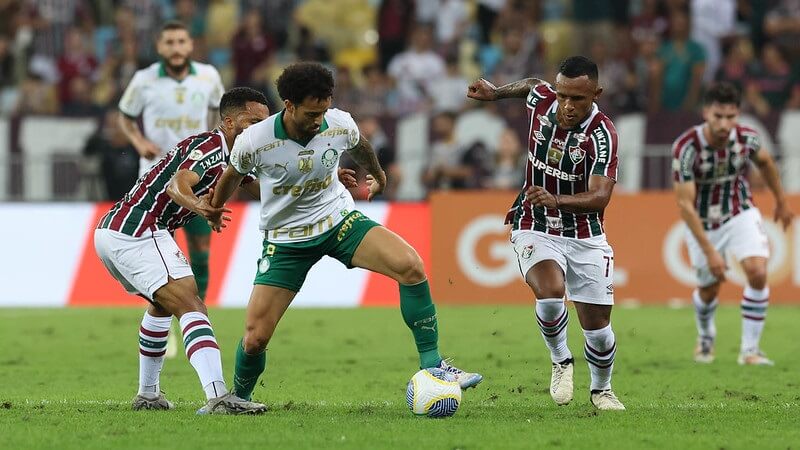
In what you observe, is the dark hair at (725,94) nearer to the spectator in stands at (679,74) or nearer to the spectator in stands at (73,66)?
the spectator in stands at (679,74)

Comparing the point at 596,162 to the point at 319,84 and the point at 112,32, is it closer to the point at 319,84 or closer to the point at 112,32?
the point at 319,84

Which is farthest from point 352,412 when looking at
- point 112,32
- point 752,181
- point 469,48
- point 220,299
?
point 112,32

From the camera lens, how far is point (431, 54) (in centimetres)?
2262

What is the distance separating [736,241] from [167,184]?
19.5 ft

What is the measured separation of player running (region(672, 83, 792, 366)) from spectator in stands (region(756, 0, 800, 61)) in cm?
948

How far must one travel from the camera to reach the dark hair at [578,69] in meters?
8.89

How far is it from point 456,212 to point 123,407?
31.0 feet

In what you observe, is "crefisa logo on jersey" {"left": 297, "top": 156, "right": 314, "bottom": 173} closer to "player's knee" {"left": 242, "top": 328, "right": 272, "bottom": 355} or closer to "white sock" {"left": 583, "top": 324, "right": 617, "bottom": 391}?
"player's knee" {"left": 242, "top": 328, "right": 272, "bottom": 355}

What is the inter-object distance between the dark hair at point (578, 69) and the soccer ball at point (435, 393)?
200 cm

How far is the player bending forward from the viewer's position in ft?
28.8

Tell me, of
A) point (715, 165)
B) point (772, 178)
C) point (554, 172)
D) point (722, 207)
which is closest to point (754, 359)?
point (722, 207)

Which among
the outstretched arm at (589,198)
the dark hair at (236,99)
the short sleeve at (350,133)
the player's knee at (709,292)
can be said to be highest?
the dark hair at (236,99)

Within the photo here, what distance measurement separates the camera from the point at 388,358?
1273cm

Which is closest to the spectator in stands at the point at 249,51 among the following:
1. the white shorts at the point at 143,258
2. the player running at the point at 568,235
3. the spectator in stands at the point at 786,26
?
the spectator in stands at the point at 786,26
